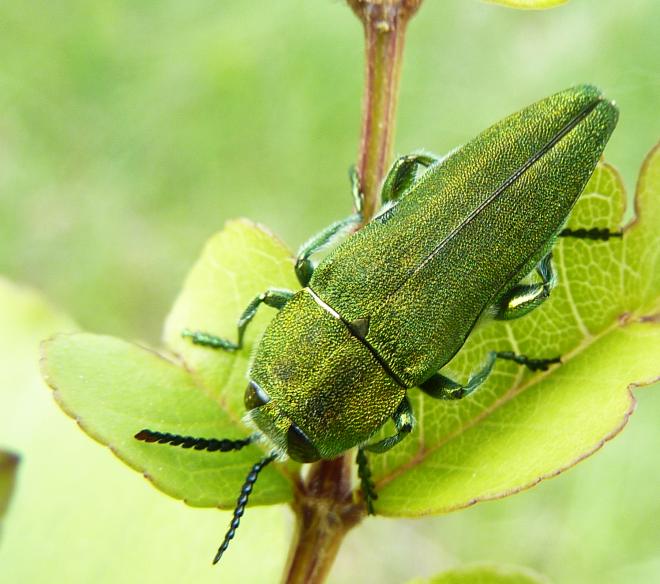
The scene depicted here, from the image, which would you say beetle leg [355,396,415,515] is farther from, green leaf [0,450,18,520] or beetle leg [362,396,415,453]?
green leaf [0,450,18,520]

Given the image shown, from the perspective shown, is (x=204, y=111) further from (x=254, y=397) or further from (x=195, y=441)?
(x=195, y=441)

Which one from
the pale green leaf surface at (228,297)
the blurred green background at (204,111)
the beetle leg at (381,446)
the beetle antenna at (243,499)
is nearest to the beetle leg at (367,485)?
the beetle leg at (381,446)

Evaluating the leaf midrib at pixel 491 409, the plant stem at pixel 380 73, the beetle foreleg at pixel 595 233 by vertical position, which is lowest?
the leaf midrib at pixel 491 409

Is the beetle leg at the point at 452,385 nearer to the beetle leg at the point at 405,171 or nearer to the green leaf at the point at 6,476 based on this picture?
the beetle leg at the point at 405,171

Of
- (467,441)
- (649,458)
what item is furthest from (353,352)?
(649,458)

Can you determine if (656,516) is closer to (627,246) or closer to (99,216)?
(627,246)

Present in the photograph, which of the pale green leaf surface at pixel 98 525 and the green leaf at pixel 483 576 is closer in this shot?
the green leaf at pixel 483 576
